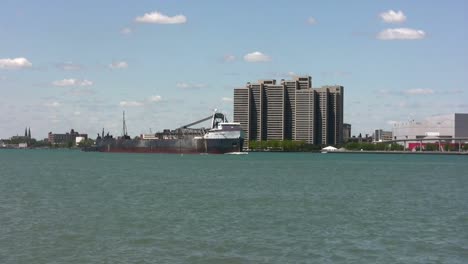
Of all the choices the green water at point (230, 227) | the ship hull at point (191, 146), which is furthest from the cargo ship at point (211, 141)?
the green water at point (230, 227)

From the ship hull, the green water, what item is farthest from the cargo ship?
the green water

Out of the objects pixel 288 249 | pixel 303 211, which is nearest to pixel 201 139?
pixel 303 211

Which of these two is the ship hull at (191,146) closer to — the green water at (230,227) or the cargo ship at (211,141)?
the cargo ship at (211,141)

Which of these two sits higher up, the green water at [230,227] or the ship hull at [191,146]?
the ship hull at [191,146]

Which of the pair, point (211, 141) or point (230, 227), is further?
point (211, 141)

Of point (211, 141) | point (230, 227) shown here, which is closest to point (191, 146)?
point (211, 141)

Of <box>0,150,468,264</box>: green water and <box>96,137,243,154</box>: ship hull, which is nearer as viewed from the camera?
<box>0,150,468,264</box>: green water

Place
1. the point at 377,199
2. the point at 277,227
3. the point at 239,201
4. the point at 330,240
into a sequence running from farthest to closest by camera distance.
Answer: the point at 377,199, the point at 239,201, the point at 277,227, the point at 330,240

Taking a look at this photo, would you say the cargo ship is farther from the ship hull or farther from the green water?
the green water

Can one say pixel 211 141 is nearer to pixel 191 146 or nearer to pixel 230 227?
pixel 191 146

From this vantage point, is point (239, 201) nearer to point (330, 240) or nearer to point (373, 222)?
point (373, 222)

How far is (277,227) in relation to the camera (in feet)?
100

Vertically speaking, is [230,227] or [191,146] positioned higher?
[191,146]

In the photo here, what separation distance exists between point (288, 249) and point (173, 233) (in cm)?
560
